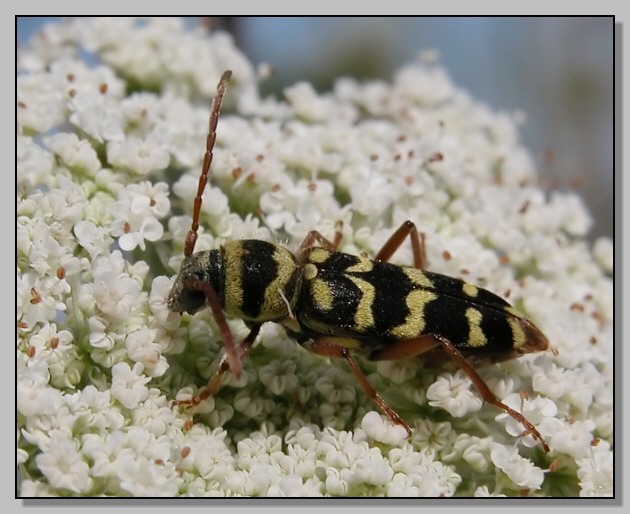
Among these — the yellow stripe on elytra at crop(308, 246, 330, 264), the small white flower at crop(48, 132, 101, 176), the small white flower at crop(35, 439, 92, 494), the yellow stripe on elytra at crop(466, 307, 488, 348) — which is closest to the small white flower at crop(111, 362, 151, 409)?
the small white flower at crop(35, 439, 92, 494)

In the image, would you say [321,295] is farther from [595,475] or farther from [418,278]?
[595,475]

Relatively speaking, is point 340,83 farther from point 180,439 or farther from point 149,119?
point 180,439

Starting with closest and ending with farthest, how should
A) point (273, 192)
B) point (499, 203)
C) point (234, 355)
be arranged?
point (234, 355)
point (273, 192)
point (499, 203)

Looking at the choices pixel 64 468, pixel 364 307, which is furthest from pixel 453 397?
pixel 64 468

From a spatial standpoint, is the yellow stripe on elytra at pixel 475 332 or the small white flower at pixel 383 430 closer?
the small white flower at pixel 383 430

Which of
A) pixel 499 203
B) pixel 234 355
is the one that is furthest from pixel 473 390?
pixel 499 203

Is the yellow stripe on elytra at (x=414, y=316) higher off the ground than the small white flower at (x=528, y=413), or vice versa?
the yellow stripe on elytra at (x=414, y=316)

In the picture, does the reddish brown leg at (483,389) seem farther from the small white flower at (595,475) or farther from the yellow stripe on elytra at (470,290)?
the yellow stripe on elytra at (470,290)

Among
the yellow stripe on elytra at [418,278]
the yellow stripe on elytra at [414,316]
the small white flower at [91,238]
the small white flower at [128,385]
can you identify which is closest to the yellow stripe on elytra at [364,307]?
the yellow stripe on elytra at [414,316]
